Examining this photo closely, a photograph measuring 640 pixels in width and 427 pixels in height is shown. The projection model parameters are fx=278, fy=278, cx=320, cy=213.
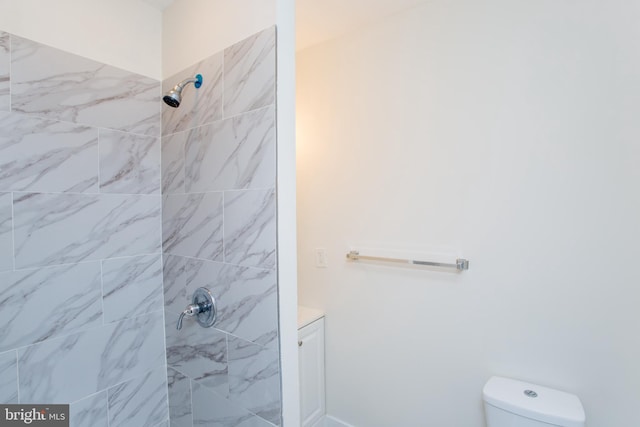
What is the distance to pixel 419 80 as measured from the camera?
1.50 meters

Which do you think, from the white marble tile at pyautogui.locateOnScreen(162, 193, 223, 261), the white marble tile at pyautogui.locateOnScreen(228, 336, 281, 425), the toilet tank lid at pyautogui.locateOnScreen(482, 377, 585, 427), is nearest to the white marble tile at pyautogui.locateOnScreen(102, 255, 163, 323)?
the white marble tile at pyautogui.locateOnScreen(162, 193, 223, 261)

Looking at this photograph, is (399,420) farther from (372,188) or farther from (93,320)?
(93,320)

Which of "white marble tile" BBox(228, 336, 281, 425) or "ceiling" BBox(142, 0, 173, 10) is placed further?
"ceiling" BBox(142, 0, 173, 10)

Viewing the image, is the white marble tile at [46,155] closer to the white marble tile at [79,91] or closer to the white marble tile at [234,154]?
the white marble tile at [79,91]

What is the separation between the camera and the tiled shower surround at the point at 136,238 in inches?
39.7

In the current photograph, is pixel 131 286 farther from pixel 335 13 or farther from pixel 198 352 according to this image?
pixel 335 13

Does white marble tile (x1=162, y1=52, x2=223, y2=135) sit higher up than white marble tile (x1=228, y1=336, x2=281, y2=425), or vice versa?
white marble tile (x1=162, y1=52, x2=223, y2=135)

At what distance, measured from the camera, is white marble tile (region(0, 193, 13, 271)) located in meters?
0.98

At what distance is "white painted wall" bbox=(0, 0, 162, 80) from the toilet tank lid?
216 cm

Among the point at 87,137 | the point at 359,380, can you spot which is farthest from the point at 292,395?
the point at 87,137

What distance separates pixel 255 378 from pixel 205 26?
1.45 metres

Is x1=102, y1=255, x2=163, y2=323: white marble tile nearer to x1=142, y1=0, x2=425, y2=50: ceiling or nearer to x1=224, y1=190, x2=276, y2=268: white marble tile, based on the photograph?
x1=224, y1=190, x2=276, y2=268: white marble tile
